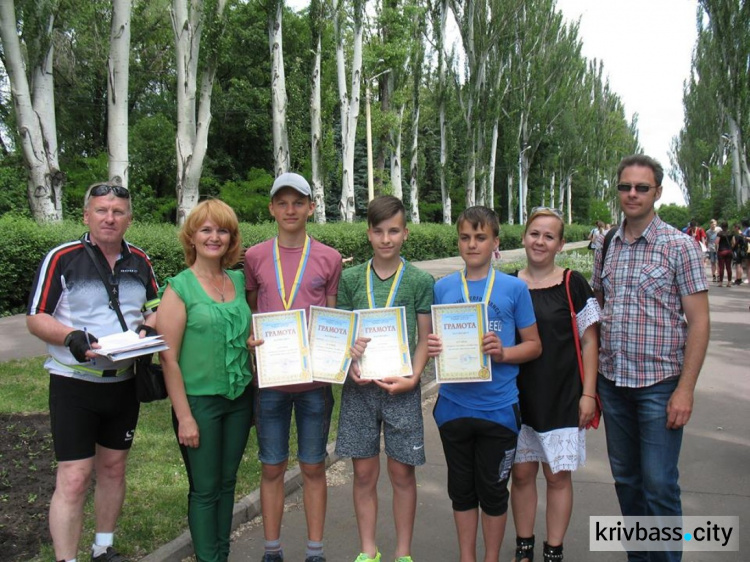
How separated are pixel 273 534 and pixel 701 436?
4.68 metres

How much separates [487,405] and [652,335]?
3.08 feet

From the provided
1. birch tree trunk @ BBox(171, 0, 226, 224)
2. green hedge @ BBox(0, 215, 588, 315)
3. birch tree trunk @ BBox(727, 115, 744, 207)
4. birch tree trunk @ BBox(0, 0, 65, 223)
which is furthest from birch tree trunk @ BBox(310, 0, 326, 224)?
birch tree trunk @ BBox(727, 115, 744, 207)

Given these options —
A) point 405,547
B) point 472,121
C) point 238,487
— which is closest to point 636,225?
point 405,547

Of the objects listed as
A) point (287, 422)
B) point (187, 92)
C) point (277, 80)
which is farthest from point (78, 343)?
point (277, 80)

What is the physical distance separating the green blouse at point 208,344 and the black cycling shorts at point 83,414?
444 millimetres

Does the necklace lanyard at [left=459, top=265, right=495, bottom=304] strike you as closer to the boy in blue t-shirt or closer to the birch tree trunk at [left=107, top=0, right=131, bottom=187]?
the boy in blue t-shirt

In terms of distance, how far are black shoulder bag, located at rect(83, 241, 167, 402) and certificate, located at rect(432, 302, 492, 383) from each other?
1487 millimetres

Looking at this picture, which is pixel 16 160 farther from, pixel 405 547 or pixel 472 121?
pixel 405 547

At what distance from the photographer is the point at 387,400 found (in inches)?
138

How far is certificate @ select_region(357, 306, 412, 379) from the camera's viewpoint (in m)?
3.36

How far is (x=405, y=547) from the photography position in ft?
11.7

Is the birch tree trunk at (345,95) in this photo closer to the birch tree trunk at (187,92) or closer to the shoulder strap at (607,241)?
the birch tree trunk at (187,92)

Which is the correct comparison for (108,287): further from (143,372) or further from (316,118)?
(316,118)

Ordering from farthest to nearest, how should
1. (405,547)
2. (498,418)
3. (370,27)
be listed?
(370,27)
(405,547)
(498,418)
